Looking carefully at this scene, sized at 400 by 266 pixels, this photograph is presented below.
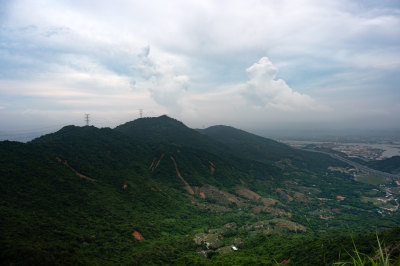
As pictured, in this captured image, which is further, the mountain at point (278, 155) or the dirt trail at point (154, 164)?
the mountain at point (278, 155)

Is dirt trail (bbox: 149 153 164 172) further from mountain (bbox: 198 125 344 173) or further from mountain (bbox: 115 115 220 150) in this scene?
mountain (bbox: 198 125 344 173)

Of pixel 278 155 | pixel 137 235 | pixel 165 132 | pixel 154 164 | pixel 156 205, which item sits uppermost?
pixel 165 132

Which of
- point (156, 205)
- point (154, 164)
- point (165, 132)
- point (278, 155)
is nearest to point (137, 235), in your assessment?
point (156, 205)

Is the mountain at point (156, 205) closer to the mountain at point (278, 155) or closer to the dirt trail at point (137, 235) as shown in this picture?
the dirt trail at point (137, 235)

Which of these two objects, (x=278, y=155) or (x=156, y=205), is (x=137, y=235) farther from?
(x=278, y=155)

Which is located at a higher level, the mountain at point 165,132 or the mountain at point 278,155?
the mountain at point 165,132

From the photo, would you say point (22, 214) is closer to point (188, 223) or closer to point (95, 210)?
point (95, 210)

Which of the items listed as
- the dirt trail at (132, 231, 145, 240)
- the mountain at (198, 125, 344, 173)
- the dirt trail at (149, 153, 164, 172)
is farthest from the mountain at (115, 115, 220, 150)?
the dirt trail at (132, 231, 145, 240)

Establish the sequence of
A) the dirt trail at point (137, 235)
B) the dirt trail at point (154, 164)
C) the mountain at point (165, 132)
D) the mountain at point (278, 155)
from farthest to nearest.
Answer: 1. the mountain at point (278, 155)
2. the mountain at point (165, 132)
3. the dirt trail at point (154, 164)
4. the dirt trail at point (137, 235)

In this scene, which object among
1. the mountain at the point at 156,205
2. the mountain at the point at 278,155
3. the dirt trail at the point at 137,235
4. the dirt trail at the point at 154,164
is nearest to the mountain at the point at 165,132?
the mountain at the point at 278,155
